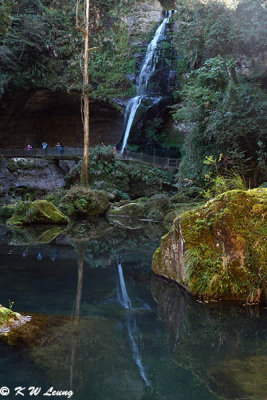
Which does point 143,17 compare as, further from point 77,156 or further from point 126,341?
point 126,341

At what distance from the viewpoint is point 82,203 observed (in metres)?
16.6

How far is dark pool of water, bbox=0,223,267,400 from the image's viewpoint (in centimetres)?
259

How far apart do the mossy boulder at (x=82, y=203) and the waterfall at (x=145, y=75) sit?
12764 millimetres

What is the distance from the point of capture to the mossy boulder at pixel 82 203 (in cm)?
1631

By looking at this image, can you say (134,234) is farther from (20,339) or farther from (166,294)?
(20,339)

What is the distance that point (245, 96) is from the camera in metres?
13.6

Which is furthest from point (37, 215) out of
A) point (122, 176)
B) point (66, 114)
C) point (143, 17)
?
point (143, 17)

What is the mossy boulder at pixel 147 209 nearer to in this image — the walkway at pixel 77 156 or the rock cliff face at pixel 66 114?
the walkway at pixel 77 156

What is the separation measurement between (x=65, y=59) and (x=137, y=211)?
67.3ft

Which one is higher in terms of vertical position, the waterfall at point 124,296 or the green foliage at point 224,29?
the green foliage at point 224,29

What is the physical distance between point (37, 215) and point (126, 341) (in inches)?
395

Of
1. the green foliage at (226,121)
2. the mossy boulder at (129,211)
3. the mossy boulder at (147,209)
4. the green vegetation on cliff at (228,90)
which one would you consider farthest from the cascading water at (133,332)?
the mossy boulder at (129,211)

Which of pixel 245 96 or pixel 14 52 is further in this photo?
pixel 14 52

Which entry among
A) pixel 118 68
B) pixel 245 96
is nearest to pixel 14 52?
pixel 118 68
